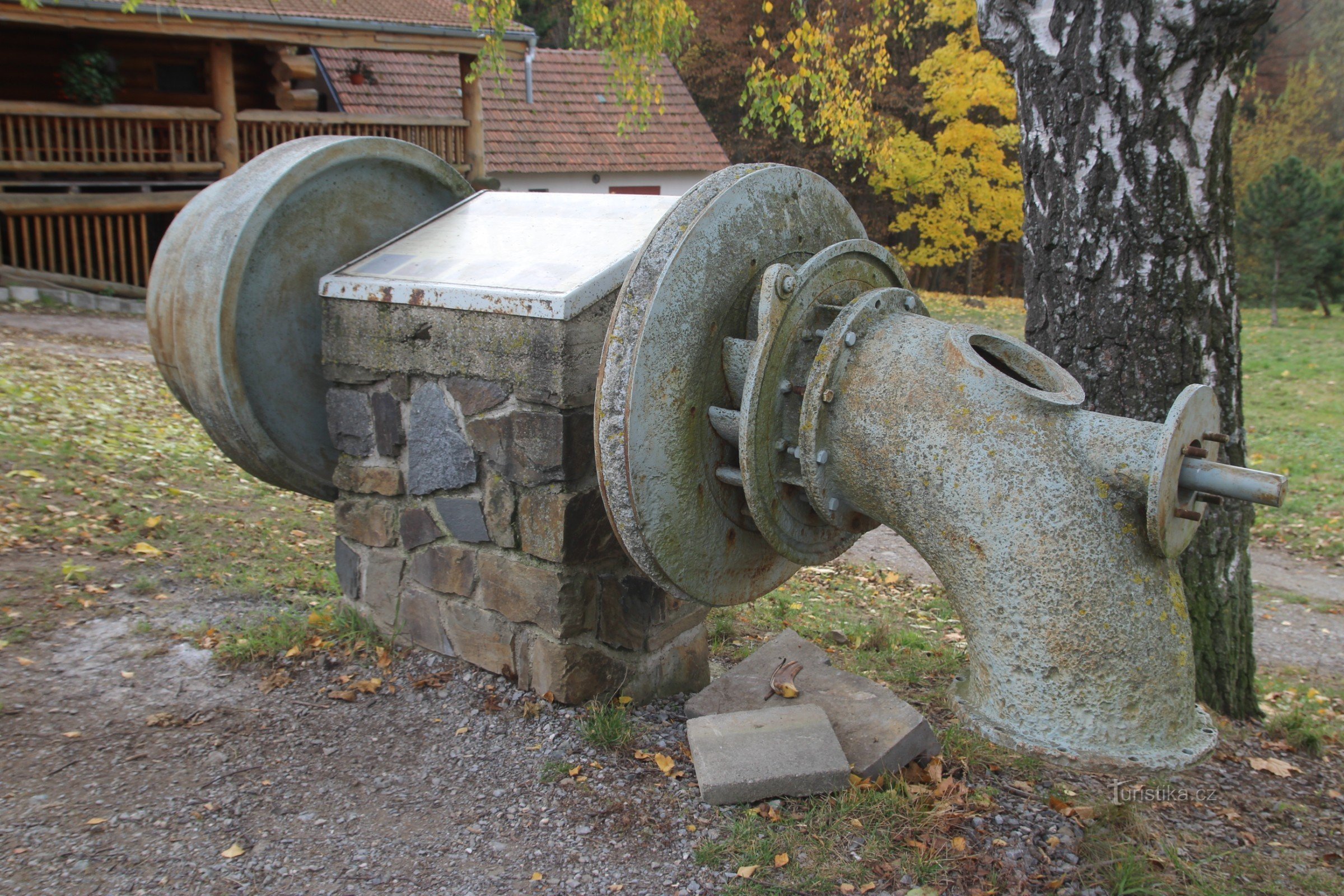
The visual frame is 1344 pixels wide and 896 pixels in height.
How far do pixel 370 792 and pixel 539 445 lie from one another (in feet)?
3.50

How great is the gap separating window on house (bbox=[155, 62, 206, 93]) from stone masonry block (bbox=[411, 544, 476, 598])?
557 inches

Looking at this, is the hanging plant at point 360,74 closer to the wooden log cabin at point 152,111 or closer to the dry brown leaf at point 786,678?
the wooden log cabin at point 152,111

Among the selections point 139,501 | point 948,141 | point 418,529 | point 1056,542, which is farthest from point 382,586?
point 948,141

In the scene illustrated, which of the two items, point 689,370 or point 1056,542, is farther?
point 689,370

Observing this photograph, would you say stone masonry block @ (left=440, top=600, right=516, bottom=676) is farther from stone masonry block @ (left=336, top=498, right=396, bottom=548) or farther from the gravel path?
stone masonry block @ (left=336, top=498, right=396, bottom=548)

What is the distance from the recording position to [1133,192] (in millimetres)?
3273

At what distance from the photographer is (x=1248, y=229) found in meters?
18.6

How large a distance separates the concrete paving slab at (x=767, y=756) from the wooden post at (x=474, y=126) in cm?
1405

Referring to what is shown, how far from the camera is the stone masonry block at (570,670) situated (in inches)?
122

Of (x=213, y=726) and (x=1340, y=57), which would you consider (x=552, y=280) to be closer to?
(x=213, y=726)

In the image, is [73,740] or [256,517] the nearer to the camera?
[73,740]

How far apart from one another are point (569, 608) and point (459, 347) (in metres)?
0.86

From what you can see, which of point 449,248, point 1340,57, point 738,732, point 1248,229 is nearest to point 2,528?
point 449,248

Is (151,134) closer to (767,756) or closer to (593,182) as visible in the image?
(593,182)
